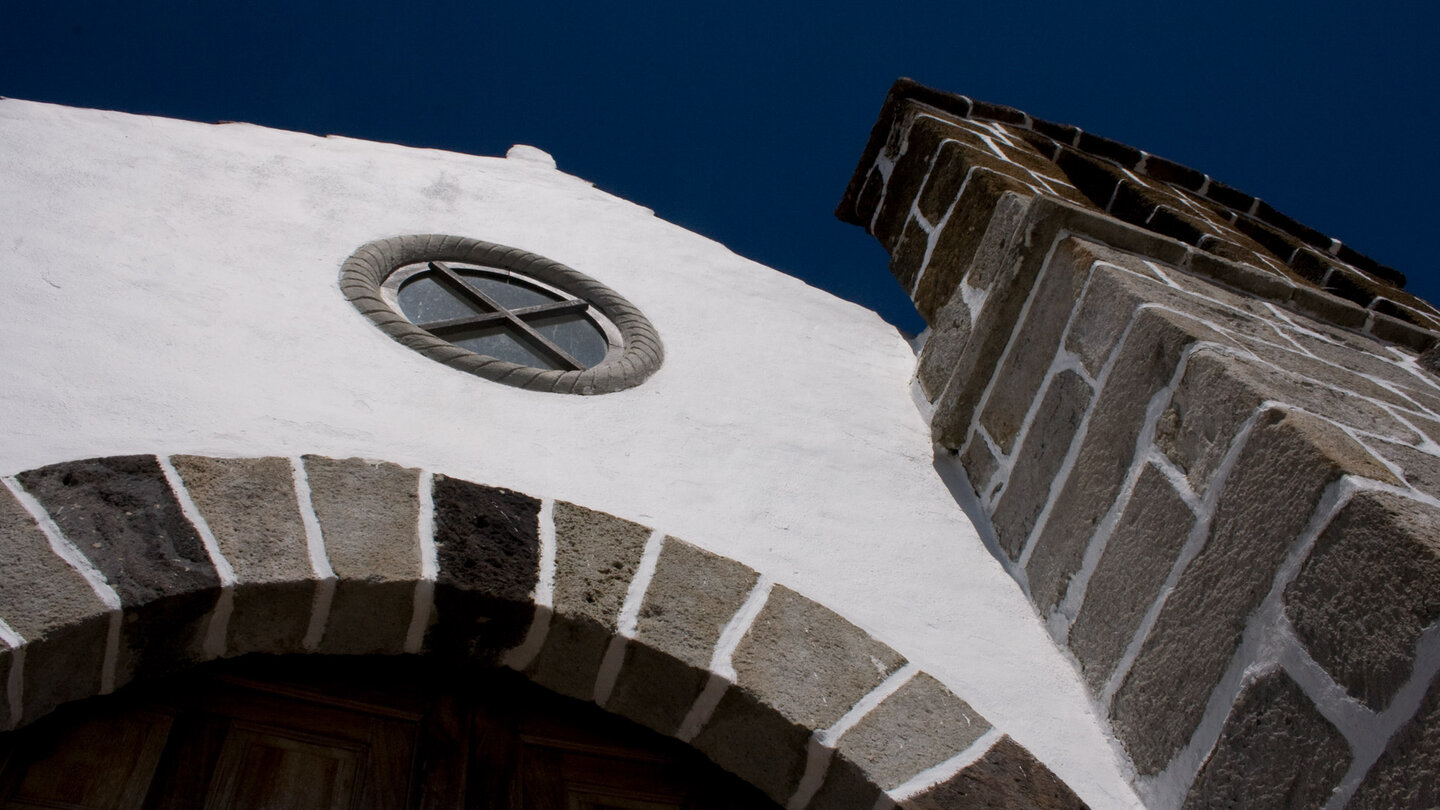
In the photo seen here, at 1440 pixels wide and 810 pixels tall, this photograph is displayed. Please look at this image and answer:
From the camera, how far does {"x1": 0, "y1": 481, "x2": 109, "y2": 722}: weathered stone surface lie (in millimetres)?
1526

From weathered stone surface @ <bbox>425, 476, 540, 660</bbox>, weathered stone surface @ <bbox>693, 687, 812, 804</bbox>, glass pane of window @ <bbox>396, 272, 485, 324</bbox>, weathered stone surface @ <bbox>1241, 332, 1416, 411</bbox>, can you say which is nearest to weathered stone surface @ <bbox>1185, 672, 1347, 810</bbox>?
weathered stone surface @ <bbox>693, 687, 812, 804</bbox>

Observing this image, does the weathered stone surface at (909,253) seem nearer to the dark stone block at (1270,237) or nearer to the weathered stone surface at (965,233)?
the weathered stone surface at (965,233)

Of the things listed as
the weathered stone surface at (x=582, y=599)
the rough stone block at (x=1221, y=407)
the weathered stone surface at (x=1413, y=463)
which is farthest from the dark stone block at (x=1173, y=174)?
the weathered stone surface at (x=582, y=599)

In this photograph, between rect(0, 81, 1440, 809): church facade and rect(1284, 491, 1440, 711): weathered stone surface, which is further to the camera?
rect(0, 81, 1440, 809): church facade

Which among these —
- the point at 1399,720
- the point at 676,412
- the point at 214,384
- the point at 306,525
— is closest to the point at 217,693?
the point at 306,525

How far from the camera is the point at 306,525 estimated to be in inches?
72.4

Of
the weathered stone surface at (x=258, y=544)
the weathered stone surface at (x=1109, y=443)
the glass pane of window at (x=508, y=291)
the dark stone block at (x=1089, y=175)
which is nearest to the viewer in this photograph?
the weathered stone surface at (x=258, y=544)

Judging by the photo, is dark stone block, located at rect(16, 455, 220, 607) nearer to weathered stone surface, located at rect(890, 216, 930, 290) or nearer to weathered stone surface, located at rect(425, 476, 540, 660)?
weathered stone surface, located at rect(425, 476, 540, 660)

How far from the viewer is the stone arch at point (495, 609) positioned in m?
1.67

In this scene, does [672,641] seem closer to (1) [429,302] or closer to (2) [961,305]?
(1) [429,302]

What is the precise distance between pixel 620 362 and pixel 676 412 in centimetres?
23

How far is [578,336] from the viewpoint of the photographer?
3031mm

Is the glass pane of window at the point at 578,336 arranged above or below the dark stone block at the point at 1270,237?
below

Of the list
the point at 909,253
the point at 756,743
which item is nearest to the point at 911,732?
the point at 756,743
